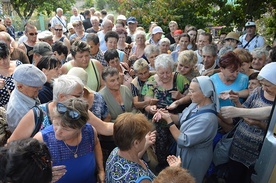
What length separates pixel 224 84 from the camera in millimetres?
3703

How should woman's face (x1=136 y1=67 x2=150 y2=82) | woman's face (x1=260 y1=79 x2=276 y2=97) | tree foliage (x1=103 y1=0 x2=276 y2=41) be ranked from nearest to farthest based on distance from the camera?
woman's face (x1=260 y1=79 x2=276 y2=97) < woman's face (x1=136 y1=67 x2=150 y2=82) < tree foliage (x1=103 y1=0 x2=276 y2=41)

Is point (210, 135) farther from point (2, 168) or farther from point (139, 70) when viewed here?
point (2, 168)

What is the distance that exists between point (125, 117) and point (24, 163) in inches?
35.5

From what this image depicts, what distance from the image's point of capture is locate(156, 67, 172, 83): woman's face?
3672 millimetres

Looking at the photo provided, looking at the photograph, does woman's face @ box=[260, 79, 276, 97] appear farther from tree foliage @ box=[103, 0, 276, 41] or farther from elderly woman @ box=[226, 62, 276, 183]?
tree foliage @ box=[103, 0, 276, 41]

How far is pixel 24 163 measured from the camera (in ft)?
4.99

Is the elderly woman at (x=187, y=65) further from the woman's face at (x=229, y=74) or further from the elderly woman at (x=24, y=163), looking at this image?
the elderly woman at (x=24, y=163)

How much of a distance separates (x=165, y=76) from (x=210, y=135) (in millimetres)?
1161

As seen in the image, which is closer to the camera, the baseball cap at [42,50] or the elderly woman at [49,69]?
the elderly woman at [49,69]

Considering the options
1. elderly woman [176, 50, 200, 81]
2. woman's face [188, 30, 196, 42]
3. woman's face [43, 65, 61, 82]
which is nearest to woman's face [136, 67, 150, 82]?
elderly woman [176, 50, 200, 81]

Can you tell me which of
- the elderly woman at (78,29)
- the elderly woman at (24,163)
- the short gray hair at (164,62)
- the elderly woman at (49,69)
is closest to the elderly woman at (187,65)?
the short gray hair at (164,62)

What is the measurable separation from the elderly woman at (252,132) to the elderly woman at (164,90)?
2.55 ft

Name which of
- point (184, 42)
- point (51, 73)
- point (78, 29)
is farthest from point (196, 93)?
point (78, 29)

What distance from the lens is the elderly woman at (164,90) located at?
12.1 feet
